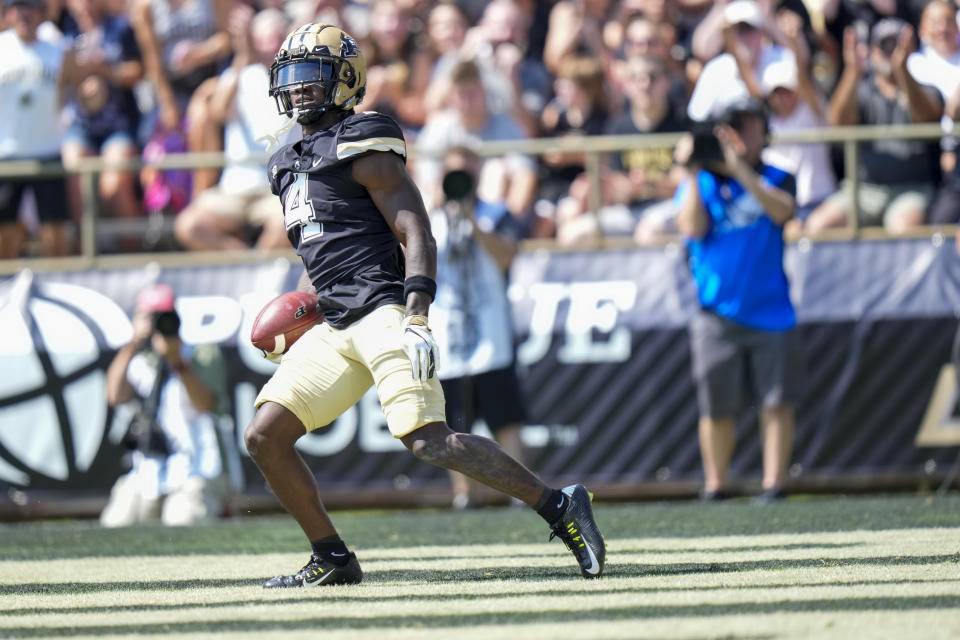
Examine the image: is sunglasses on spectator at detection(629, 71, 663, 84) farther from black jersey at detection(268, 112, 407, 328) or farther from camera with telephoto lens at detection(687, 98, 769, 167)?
black jersey at detection(268, 112, 407, 328)

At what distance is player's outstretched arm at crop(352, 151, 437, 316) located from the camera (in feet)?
16.9

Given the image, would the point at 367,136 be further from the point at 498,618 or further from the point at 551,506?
the point at 498,618

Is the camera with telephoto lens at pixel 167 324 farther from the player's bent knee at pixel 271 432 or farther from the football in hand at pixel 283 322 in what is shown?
the player's bent knee at pixel 271 432

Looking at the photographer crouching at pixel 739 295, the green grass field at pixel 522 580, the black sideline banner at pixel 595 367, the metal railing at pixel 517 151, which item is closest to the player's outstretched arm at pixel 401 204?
the green grass field at pixel 522 580

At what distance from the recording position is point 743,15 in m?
10.5

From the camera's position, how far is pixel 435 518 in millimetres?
8578

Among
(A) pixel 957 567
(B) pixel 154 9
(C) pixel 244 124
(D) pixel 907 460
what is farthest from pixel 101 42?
(A) pixel 957 567

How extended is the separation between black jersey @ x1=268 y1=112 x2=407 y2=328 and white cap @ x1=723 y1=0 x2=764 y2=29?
5678 mm

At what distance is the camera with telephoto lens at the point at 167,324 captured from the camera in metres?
8.75

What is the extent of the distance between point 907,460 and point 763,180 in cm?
213

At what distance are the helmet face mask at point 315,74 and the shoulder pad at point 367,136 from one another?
0.56 ft

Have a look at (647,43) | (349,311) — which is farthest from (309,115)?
(647,43)

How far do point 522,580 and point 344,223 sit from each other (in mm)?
1446

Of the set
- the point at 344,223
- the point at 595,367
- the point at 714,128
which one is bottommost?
the point at 595,367
